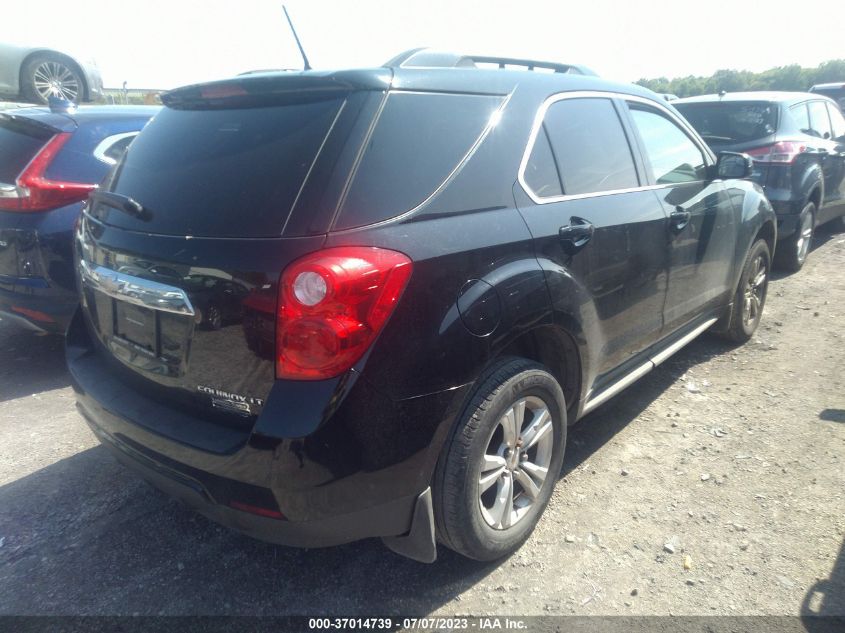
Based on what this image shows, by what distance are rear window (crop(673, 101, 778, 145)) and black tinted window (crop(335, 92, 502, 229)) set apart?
16.1 feet

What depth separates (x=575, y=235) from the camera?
2598mm

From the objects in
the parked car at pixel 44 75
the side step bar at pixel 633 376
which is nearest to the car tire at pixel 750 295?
the side step bar at pixel 633 376

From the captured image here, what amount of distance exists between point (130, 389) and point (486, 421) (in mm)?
1271

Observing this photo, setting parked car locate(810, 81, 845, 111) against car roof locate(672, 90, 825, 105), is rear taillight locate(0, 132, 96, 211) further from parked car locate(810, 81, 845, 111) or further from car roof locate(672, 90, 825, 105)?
Answer: parked car locate(810, 81, 845, 111)

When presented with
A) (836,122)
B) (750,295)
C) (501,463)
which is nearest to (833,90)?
(836,122)

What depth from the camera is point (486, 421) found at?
7.24ft

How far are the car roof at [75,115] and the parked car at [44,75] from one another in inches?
238

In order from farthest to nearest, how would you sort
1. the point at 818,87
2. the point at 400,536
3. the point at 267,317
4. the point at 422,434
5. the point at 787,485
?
the point at 818,87, the point at 787,485, the point at 400,536, the point at 422,434, the point at 267,317

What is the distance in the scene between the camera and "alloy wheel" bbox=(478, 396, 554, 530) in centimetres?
238

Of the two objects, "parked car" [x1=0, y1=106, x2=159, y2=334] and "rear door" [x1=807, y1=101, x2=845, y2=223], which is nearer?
"parked car" [x1=0, y1=106, x2=159, y2=334]

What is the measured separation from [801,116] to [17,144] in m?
6.95

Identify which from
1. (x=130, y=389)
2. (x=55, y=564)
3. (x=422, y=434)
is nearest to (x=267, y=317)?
(x=422, y=434)

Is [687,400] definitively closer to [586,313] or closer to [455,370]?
[586,313]

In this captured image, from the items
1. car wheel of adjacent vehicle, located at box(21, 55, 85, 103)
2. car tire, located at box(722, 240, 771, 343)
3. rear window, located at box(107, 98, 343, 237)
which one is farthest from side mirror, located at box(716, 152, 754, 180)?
car wheel of adjacent vehicle, located at box(21, 55, 85, 103)
